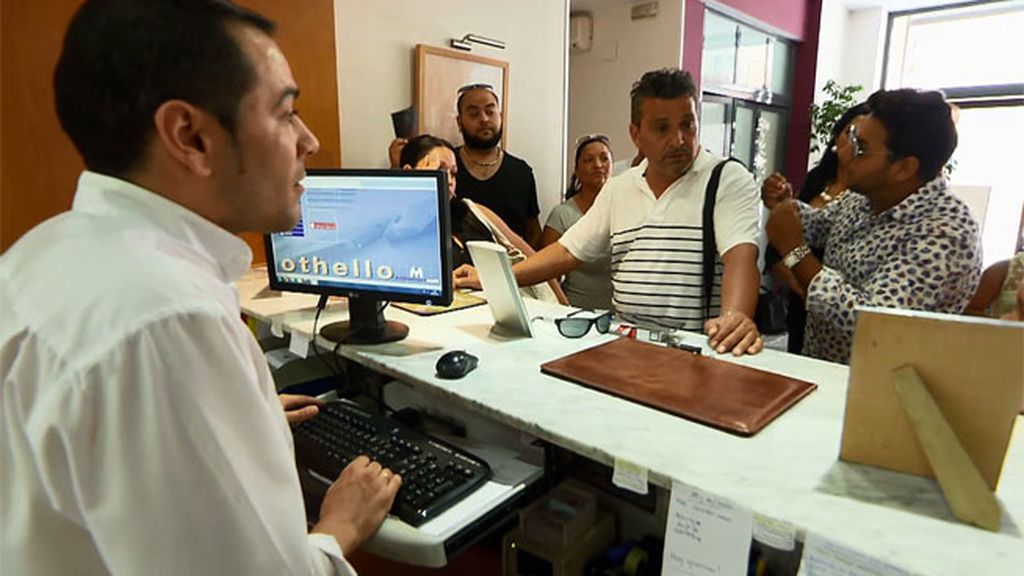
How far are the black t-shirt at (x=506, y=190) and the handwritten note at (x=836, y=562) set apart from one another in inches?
90.5

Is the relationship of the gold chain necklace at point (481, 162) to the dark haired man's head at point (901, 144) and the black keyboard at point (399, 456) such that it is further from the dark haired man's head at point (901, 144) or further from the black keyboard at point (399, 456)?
the black keyboard at point (399, 456)

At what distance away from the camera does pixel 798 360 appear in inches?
48.1

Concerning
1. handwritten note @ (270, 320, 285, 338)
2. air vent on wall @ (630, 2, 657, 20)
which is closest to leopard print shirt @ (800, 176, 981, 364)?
handwritten note @ (270, 320, 285, 338)

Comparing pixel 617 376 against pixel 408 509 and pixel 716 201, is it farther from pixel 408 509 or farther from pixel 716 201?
pixel 716 201

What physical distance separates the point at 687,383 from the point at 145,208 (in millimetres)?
855

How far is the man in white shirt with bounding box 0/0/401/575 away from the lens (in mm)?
533

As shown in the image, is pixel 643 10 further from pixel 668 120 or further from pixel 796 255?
pixel 796 255

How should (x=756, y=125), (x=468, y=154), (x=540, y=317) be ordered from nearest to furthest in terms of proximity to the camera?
1. (x=540, y=317)
2. (x=468, y=154)
3. (x=756, y=125)

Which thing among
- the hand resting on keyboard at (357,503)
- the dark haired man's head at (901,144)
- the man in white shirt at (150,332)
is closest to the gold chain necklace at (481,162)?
the dark haired man's head at (901,144)

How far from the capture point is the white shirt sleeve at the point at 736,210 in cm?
164

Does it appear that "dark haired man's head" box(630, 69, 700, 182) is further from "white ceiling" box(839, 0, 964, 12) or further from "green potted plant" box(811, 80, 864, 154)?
"white ceiling" box(839, 0, 964, 12)

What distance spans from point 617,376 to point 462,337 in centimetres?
44

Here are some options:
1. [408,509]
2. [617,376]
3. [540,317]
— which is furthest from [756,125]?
[408,509]

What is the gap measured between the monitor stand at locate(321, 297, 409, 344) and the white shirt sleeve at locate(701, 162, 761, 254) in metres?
0.91
